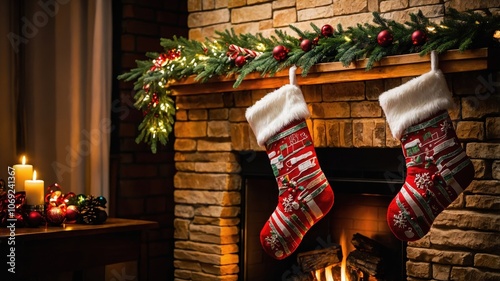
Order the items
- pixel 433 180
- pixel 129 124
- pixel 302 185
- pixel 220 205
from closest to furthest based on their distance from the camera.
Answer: pixel 433 180 → pixel 302 185 → pixel 220 205 → pixel 129 124

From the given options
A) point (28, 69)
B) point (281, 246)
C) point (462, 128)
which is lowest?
point (281, 246)

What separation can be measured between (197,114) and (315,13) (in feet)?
2.46

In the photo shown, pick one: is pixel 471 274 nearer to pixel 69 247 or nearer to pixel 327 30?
pixel 327 30

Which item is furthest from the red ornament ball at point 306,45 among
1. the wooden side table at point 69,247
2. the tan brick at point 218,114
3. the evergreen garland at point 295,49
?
the wooden side table at point 69,247

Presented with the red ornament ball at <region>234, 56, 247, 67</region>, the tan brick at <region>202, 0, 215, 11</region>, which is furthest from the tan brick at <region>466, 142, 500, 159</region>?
the tan brick at <region>202, 0, 215, 11</region>

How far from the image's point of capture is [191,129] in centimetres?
350

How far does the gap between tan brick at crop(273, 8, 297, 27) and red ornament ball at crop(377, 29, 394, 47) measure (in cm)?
67

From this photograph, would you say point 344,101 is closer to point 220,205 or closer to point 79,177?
point 220,205

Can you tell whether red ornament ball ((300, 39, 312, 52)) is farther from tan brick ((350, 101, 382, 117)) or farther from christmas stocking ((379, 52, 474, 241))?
christmas stocking ((379, 52, 474, 241))

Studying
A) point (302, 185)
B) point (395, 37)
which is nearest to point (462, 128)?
point (395, 37)

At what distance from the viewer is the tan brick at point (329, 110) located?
2918mm

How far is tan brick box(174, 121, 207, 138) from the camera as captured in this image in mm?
3445

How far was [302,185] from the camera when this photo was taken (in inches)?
111

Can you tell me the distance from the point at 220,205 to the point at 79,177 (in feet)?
2.39
